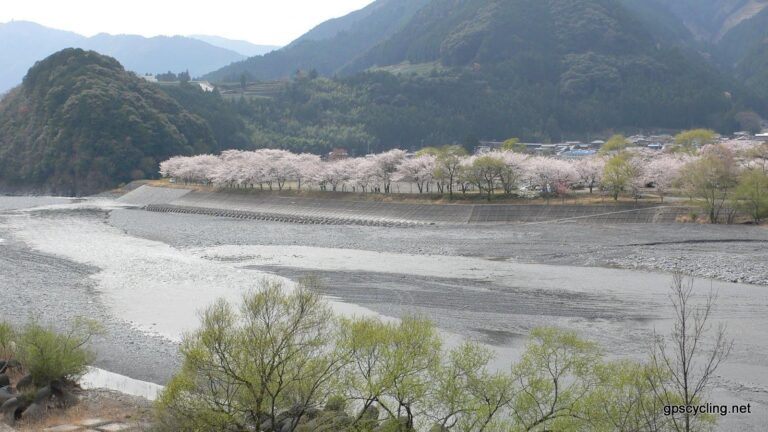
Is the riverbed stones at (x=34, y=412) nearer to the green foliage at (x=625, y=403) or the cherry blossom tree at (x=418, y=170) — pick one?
the green foliage at (x=625, y=403)

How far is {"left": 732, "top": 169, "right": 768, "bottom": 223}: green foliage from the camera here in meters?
47.4

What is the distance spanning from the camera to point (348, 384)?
1227 cm

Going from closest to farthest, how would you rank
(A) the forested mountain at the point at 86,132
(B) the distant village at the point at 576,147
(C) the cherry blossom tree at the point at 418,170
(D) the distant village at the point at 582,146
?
(C) the cherry blossom tree at the point at 418,170
(A) the forested mountain at the point at 86,132
(B) the distant village at the point at 576,147
(D) the distant village at the point at 582,146

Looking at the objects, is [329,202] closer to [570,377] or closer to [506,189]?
[506,189]

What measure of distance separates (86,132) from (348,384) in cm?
11233

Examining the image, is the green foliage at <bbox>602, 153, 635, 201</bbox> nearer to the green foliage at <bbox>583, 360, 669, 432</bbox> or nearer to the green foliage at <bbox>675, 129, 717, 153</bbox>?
the green foliage at <bbox>675, 129, 717, 153</bbox>

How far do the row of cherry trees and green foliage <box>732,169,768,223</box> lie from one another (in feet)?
26.1

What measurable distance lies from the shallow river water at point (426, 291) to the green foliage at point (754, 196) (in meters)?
20.2

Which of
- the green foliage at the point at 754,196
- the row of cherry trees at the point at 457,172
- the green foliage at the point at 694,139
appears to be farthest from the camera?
the green foliage at the point at 694,139

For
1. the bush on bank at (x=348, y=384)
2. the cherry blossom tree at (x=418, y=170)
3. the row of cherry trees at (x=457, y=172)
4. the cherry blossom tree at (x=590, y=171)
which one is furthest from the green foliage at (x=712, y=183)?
the bush on bank at (x=348, y=384)

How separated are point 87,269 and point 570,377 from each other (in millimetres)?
29531

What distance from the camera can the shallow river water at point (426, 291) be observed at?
20.6m

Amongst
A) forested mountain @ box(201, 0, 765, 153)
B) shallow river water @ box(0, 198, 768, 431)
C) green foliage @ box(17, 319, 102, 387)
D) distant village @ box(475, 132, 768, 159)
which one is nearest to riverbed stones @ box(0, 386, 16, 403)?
green foliage @ box(17, 319, 102, 387)

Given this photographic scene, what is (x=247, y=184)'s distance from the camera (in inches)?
3462
